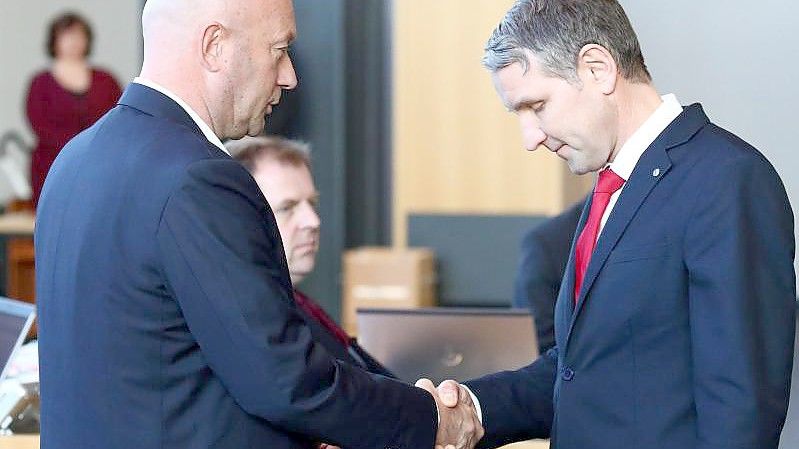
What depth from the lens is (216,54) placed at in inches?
80.9

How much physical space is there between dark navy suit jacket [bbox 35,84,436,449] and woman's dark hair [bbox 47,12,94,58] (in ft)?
21.1

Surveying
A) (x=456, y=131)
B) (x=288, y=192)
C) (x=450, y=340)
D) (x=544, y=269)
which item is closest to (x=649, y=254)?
(x=450, y=340)

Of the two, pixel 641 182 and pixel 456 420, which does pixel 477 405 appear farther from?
pixel 641 182

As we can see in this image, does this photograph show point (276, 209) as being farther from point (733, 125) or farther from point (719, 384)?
point (733, 125)

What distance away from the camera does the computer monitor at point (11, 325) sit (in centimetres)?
289

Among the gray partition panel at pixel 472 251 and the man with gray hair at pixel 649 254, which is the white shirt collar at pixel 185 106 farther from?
the gray partition panel at pixel 472 251

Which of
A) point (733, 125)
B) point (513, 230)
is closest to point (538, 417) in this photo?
point (733, 125)

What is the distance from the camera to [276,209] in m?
3.12

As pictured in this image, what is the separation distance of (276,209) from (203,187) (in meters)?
1.23

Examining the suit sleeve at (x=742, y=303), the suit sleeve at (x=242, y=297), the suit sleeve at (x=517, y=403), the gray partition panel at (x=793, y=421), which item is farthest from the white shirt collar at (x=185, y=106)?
the gray partition panel at (x=793, y=421)

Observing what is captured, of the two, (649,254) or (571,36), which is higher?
(571,36)

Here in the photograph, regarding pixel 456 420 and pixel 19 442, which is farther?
pixel 19 442

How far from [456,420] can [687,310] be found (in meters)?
0.57

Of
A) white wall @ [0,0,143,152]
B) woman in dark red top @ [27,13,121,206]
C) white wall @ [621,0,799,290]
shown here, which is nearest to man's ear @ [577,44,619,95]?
white wall @ [621,0,799,290]
